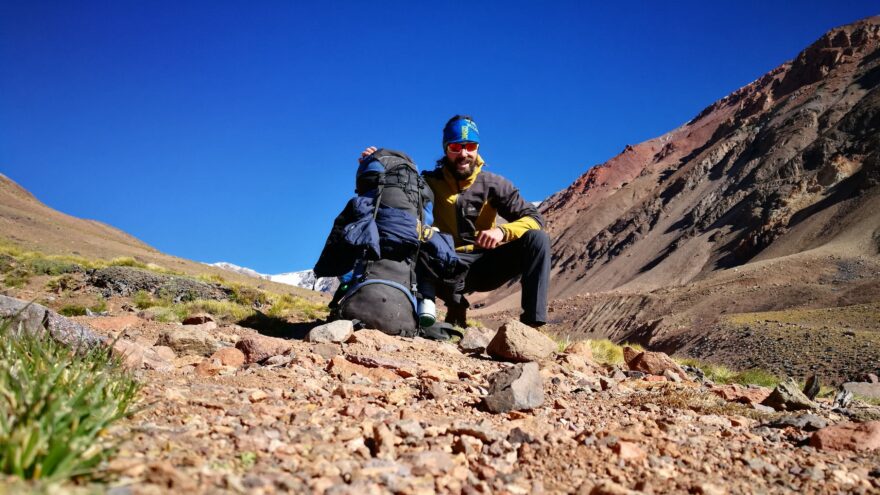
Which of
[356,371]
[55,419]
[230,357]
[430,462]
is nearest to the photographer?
[55,419]

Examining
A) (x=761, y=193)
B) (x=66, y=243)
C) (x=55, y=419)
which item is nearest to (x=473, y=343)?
(x=55, y=419)

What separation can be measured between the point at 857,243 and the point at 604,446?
3415 centimetres

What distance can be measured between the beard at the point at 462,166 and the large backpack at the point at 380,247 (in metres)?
0.61

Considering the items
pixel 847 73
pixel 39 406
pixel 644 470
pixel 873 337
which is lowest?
pixel 39 406

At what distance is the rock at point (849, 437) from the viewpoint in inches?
88.9

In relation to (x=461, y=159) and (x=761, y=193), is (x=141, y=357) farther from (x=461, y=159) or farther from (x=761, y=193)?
(x=761, y=193)

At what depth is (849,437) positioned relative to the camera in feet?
7.55

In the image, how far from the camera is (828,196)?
38.2m

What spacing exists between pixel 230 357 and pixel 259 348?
0.58 feet

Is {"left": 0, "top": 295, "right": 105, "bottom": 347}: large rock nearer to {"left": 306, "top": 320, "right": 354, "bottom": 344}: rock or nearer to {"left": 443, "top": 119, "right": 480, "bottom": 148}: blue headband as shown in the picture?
{"left": 306, "top": 320, "right": 354, "bottom": 344}: rock

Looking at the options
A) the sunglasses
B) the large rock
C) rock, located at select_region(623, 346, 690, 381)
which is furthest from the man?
the large rock

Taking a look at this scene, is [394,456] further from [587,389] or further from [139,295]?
[139,295]

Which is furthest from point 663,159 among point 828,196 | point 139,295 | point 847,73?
point 139,295

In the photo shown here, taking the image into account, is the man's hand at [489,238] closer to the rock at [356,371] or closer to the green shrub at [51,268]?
the rock at [356,371]
